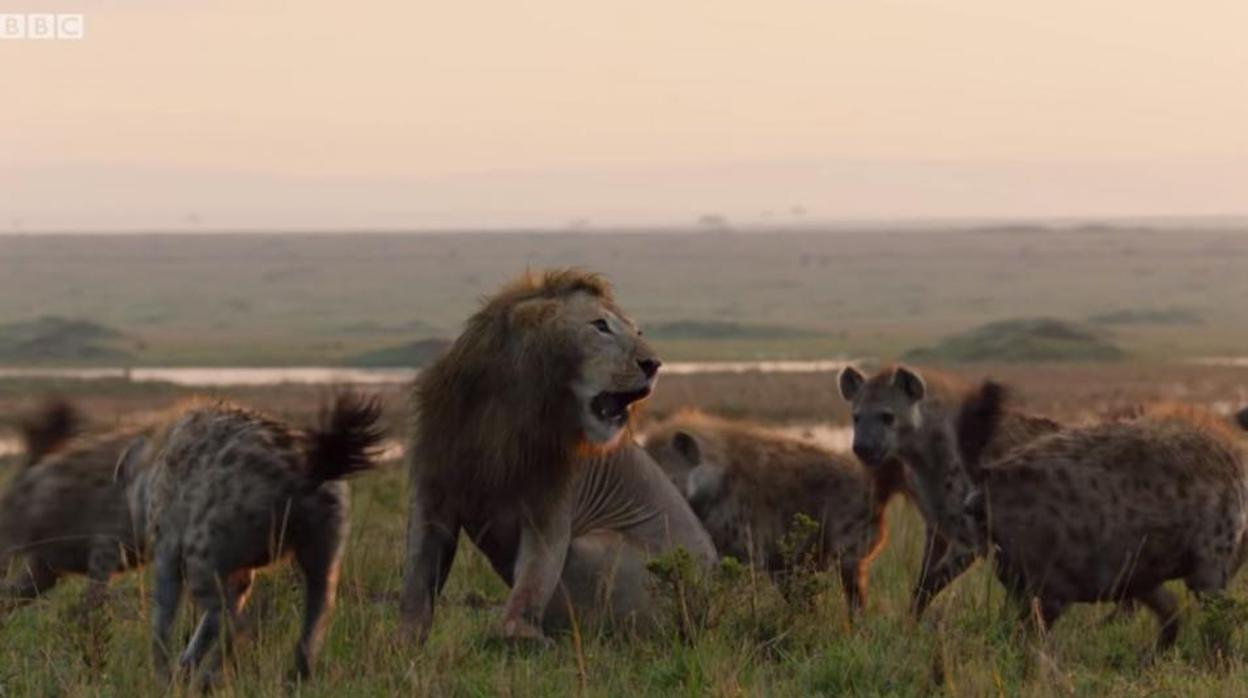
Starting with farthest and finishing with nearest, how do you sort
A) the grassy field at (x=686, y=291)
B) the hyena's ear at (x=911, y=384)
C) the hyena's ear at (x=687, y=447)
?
1. the grassy field at (x=686, y=291)
2. the hyena's ear at (x=687, y=447)
3. the hyena's ear at (x=911, y=384)

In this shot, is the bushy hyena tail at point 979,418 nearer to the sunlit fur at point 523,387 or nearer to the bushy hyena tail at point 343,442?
the sunlit fur at point 523,387

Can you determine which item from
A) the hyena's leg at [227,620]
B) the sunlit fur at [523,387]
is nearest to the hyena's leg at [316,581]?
the hyena's leg at [227,620]

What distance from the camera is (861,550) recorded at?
327 inches

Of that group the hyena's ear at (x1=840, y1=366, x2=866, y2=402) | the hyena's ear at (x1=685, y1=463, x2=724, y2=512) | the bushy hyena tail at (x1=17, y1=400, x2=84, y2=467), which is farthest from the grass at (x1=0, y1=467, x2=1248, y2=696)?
the hyena's ear at (x1=840, y1=366, x2=866, y2=402)

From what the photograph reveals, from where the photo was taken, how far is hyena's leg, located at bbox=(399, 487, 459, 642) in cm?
664

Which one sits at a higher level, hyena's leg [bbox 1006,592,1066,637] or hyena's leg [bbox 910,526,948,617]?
hyena's leg [bbox 1006,592,1066,637]

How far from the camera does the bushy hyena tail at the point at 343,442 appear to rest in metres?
6.07

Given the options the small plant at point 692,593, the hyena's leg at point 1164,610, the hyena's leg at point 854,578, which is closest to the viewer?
the small plant at point 692,593

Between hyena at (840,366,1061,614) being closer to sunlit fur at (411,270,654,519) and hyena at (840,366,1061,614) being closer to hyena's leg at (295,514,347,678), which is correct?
sunlit fur at (411,270,654,519)

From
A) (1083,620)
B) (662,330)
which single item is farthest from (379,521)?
(662,330)

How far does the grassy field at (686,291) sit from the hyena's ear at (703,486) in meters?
8.15

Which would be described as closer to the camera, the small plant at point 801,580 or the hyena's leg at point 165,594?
the hyena's leg at point 165,594

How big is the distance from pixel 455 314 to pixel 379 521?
34812 millimetres

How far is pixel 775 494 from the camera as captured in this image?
27.4ft
